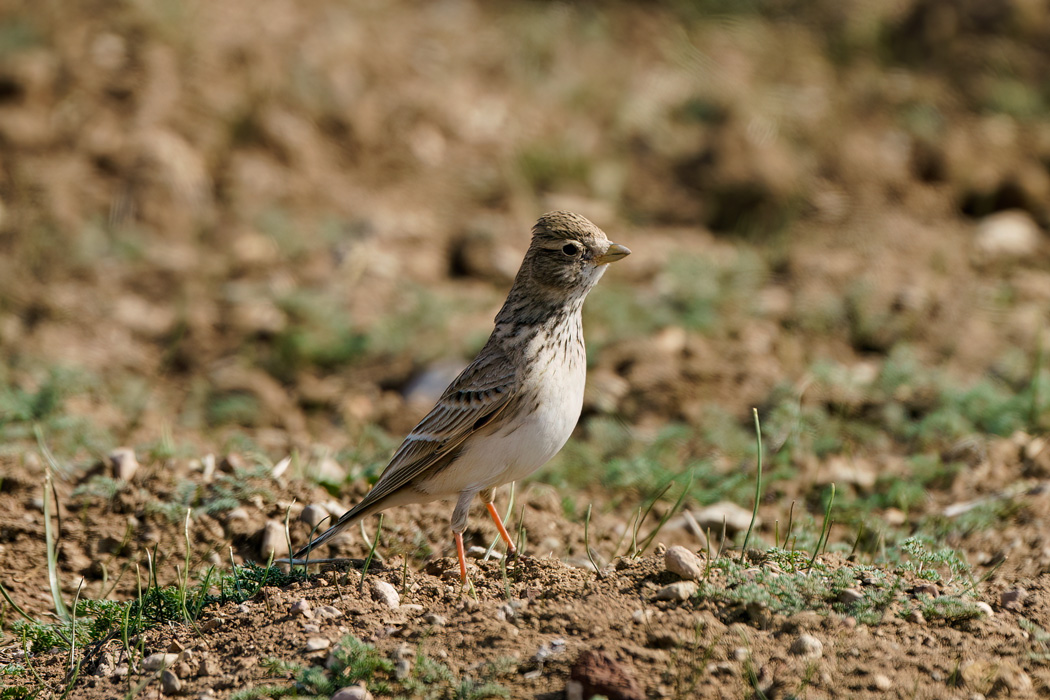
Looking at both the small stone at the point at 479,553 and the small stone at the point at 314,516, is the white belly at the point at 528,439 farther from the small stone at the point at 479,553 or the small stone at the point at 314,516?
the small stone at the point at 314,516

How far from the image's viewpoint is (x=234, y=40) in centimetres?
1146

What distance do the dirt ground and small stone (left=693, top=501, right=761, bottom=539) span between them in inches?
4.8

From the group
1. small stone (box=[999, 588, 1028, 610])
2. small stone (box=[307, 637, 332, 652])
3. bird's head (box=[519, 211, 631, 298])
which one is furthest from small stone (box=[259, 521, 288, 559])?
small stone (box=[999, 588, 1028, 610])

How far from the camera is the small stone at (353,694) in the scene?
3.58 m

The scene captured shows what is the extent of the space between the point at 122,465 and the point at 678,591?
313 cm

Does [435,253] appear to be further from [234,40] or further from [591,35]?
[591,35]

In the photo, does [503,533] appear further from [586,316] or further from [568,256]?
[586,316]

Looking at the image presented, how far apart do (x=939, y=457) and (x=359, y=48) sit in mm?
7992

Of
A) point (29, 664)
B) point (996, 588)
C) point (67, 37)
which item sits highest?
point (67, 37)

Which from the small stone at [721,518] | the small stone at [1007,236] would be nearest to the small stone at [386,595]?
the small stone at [721,518]

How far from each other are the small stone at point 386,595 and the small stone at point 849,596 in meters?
1.72

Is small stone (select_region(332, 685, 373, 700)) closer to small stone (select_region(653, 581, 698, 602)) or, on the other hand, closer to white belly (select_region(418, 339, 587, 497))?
small stone (select_region(653, 581, 698, 602))

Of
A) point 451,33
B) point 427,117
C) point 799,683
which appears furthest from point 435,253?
point 799,683

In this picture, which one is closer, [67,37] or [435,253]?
[435,253]
